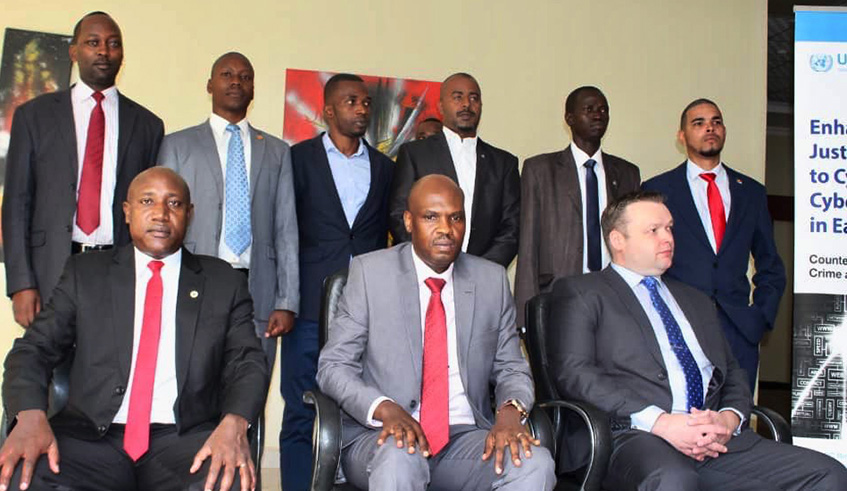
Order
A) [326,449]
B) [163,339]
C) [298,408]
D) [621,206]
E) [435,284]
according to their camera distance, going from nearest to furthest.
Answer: [326,449], [163,339], [435,284], [621,206], [298,408]

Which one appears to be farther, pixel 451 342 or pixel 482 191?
pixel 482 191

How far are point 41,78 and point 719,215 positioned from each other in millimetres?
4303

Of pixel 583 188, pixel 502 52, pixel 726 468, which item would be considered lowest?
pixel 726 468

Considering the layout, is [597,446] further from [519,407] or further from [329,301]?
[329,301]

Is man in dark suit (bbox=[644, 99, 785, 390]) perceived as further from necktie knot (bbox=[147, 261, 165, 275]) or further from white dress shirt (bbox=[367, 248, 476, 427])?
necktie knot (bbox=[147, 261, 165, 275])

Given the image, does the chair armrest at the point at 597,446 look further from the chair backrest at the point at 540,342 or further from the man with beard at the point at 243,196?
the man with beard at the point at 243,196

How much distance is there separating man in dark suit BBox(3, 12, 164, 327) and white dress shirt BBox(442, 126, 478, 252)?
1.46 m

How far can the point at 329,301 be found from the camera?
3.31m

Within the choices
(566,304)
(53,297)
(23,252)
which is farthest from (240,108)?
(566,304)

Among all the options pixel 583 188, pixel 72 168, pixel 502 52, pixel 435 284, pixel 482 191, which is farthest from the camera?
pixel 502 52

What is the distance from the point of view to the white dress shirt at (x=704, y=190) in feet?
15.2

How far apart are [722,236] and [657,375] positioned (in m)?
1.53

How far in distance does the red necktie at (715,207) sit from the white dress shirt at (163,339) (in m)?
2.80

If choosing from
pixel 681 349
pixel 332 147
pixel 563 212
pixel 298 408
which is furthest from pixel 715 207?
pixel 298 408
